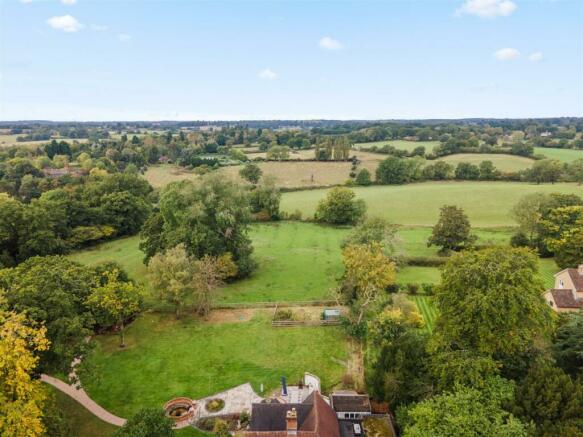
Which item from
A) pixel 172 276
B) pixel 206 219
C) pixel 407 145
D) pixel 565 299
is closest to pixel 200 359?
pixel 172 276

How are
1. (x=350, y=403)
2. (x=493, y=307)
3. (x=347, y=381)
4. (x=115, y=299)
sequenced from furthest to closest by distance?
(x=115, y=299) < (x=347, y=381) < (x=350, y=403) < (x=493, y=307)

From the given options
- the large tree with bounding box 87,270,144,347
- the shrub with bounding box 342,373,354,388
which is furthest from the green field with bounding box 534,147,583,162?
the large tree with bounding box 87,270,144,347

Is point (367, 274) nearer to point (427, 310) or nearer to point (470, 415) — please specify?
point (427, 310)

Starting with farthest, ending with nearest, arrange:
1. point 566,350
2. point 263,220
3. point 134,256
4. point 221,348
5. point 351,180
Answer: point 351,180
point 263,220
point 134,256
point 221,348
point 566,350

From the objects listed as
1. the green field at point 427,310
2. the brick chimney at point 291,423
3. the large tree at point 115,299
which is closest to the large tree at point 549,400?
the brick chimney at point 291,423

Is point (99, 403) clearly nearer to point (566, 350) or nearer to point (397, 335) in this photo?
point (397, 335)

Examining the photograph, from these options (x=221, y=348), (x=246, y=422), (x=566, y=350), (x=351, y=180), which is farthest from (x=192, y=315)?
(x=351, y=180)
